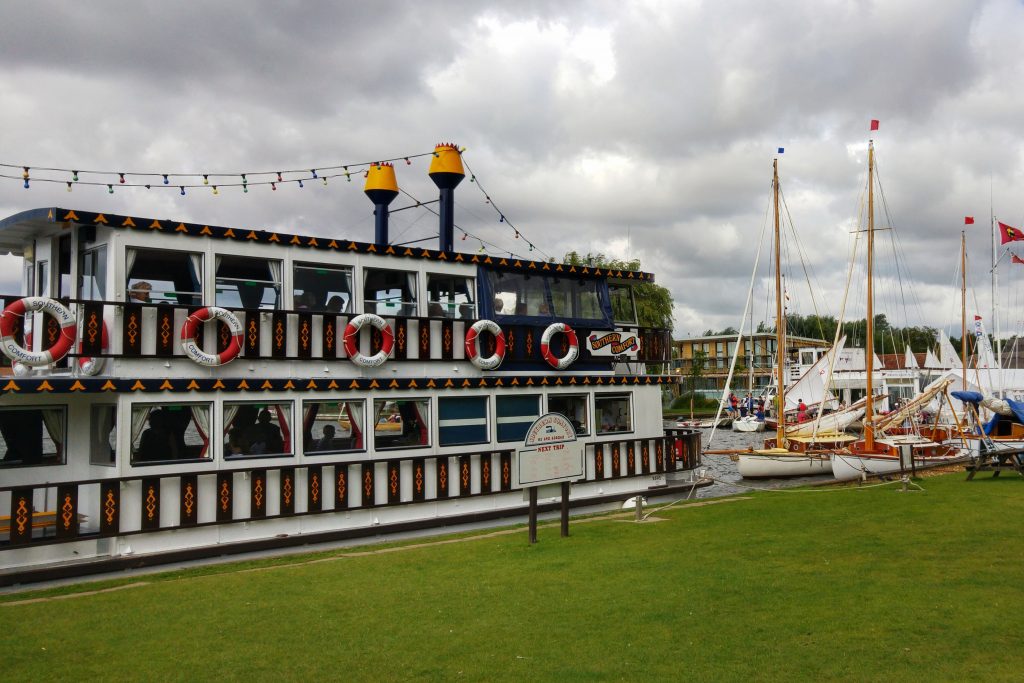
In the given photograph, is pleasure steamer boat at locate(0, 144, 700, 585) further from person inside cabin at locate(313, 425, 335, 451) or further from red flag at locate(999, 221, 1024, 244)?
red flag at locate(999, 221, 1024, 244)

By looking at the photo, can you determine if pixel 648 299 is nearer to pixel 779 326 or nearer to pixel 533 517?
pixel 779 326

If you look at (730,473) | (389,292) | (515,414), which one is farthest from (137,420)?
(730,473)

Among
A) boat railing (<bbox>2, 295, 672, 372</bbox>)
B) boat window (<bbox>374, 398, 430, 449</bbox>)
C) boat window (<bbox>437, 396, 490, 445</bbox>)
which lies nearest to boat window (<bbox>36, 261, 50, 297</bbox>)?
boat railing (<bbox>2, 295, 672, 372</bbox>)

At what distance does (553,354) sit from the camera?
711 inches

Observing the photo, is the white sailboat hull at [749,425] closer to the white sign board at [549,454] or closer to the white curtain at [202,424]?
the white sign board at [549,454]

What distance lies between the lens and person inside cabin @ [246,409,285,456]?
13.7m

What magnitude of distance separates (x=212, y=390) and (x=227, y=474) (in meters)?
1.30

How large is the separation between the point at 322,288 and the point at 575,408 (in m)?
6.30

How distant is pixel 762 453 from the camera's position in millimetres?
31734

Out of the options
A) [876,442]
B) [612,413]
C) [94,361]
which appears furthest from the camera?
[876,442]

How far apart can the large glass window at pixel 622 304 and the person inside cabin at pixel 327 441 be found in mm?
7833

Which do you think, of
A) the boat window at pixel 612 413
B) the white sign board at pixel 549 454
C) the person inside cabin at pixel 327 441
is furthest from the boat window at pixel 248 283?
the boat window at pixel 612 413

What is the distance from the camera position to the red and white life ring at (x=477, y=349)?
16375 mm

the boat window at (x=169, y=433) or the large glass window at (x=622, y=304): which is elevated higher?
the large glass window at (x=622, y=304)
